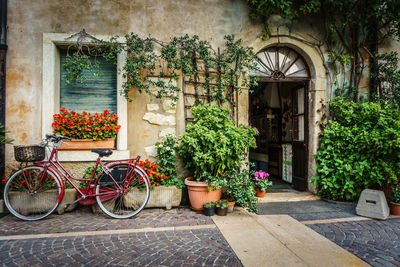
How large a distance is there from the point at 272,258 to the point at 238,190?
1.66 meters

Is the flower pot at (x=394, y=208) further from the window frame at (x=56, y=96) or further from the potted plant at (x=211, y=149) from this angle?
the window frame at (x=56, y=96)

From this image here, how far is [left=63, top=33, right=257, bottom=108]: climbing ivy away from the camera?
176 inches

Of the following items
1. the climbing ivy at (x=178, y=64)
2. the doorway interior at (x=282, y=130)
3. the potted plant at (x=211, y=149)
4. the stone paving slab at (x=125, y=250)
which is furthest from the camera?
the doorway interior at (x=282, y=130)

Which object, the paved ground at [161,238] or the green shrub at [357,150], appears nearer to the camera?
the paved ground at [161,238]

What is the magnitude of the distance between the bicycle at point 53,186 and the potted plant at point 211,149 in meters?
0.84

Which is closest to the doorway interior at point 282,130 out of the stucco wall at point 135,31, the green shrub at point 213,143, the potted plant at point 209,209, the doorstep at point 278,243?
the stucco wall at point 135,31

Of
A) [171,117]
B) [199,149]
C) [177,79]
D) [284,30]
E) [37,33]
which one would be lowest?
[199,149]

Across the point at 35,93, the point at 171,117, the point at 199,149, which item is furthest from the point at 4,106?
the point at 199,149

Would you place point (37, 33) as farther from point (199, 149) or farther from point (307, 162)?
point (307, 162)

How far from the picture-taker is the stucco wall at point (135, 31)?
439 cm

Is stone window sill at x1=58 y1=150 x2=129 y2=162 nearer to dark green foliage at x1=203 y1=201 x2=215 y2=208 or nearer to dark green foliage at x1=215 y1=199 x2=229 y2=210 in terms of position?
dark green foliage at x1=203 y1=201 x2=215 y2=208

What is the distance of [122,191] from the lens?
12.5 ft

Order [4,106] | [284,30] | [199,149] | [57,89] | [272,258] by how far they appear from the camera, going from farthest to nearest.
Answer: [284,30]
[57,89]
[4,106]
[199,149]
[272,258]

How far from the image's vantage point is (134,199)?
406cm
